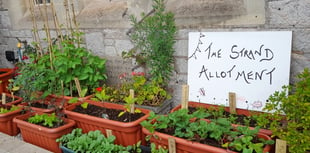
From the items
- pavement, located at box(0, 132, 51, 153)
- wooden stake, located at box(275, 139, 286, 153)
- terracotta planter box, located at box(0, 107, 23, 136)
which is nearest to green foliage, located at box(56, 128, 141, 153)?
pavement, located at box(0, 132, 51, 153)

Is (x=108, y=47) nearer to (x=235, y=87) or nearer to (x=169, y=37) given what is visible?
(x=169, y=37)

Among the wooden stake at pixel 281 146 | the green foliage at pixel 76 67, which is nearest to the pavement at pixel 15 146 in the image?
the green foliage at pixel 76 67

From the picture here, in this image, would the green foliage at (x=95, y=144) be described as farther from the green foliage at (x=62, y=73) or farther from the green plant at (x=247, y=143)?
the green plant at (x=247, y=143)

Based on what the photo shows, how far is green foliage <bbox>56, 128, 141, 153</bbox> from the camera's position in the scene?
199 centimetres

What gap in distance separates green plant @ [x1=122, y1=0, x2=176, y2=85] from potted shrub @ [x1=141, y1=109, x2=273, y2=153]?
625 mm

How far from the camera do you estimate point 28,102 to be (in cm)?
271

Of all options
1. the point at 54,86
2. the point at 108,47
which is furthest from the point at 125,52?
the point at 54,86

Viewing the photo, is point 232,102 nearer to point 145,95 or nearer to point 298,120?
point 298,120

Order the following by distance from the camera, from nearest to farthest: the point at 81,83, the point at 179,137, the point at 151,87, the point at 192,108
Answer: the point at 179,137
the point at 192,108
the point at 151,87
the point at 81,83

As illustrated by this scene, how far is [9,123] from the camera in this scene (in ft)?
8.87

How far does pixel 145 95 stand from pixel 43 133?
1007 mm

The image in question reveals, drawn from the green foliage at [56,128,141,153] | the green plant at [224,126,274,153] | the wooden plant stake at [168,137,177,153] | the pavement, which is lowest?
the pavement

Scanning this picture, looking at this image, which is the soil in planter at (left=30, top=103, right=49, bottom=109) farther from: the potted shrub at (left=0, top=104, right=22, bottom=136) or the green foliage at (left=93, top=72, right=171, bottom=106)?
the green foliage at (left=93, top=72, right=171, bottom=106)

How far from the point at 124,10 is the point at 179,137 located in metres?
1.55
